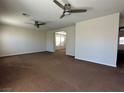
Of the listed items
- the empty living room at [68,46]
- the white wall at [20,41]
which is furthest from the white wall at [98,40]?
the white wall at [20,41]

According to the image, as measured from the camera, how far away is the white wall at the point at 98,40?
3.86 meters

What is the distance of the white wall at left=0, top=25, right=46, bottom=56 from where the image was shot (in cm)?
608

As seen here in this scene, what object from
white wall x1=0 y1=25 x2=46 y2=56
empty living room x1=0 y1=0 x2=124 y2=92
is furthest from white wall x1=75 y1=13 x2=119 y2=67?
white wall x1=0 y1=25 x2=46 y2=56

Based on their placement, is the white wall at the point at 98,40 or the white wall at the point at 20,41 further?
the white wall at the point at 20,41

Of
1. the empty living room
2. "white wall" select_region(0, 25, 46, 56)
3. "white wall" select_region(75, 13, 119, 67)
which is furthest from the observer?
"white wall" select_region(0, 25, 46, 56)

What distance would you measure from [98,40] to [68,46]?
2.71m

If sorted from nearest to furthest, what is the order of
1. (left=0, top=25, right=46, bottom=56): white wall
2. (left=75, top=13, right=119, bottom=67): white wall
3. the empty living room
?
1. the empty living room
2. (left=75, top=13, right=119, bottom=67): white wall
3. (left=0, top=25, right=46, bottom=56): white wall

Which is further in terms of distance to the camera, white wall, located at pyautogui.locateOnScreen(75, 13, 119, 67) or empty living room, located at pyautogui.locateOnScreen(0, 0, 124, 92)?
white wall, located at pyautogui.locateOnScreen(75, 13, 119, 67)

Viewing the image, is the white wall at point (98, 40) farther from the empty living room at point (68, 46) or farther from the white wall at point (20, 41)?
the white wall at point (20, 41)

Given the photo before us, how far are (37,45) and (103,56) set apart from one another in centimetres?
616

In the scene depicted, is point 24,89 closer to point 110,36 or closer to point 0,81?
point 0,81

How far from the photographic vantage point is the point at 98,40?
14.5 ft

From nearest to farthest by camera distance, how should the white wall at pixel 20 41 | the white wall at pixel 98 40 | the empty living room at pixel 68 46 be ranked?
the empty living room at pixel 68 46 < the white wall at pixel 98 40 < the white wall at pixel 20 41

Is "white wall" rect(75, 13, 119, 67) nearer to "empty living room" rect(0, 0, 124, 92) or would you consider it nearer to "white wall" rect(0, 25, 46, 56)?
"empty living room" rect(0, 0, 124, 92)
